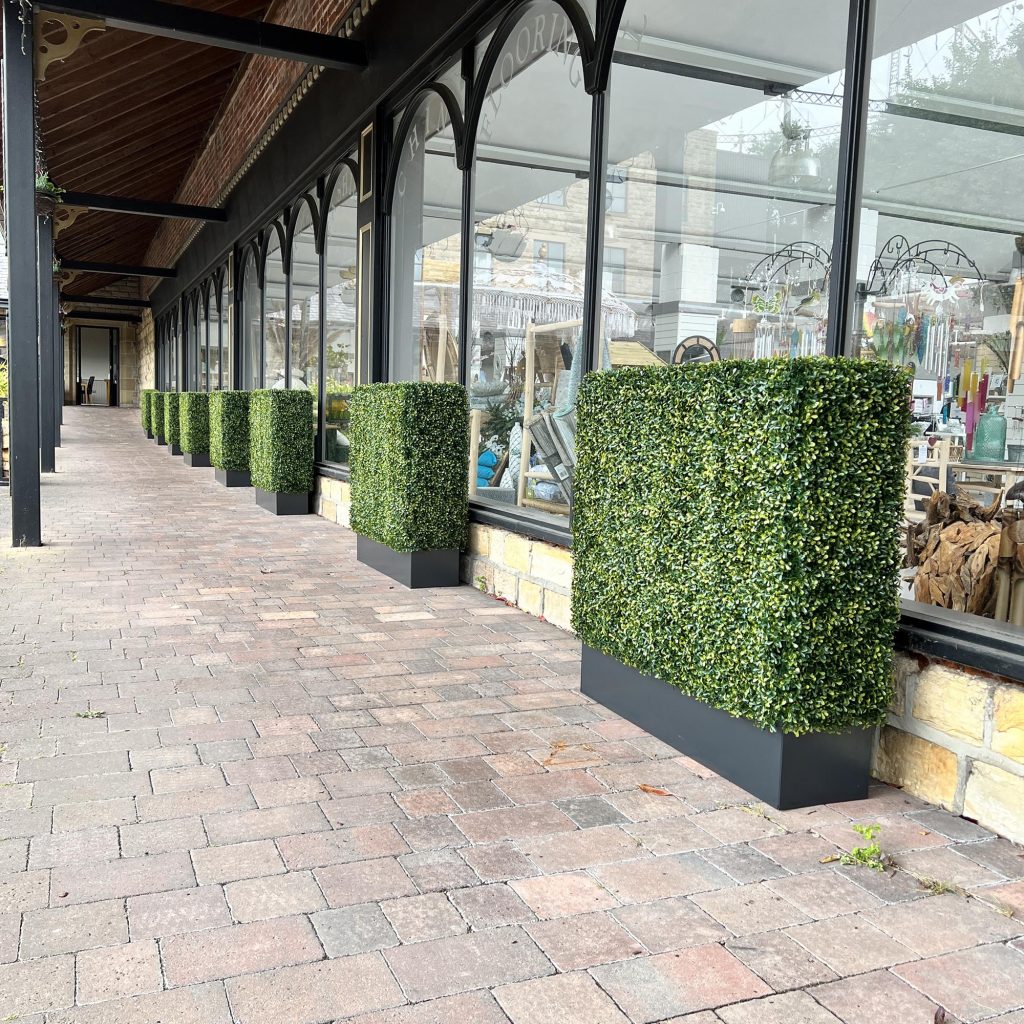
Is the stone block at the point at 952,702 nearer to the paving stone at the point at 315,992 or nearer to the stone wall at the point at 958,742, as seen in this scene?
the stone wall at the point at 958,742

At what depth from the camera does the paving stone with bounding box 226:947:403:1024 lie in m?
1.58

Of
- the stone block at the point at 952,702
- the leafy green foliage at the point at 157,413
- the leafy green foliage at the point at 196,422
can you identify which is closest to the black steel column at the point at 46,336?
the leafy green foliage at the point at 196,422

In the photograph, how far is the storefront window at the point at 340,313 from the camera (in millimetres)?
7863

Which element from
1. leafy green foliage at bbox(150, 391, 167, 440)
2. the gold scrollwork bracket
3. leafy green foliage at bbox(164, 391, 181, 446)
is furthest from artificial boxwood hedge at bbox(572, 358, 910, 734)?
leafy green foliage at bbox(150, 391, 167, 440)

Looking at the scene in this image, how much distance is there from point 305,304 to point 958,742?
321 inches

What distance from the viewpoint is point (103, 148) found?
1179cm

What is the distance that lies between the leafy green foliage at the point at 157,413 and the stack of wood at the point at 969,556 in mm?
15912

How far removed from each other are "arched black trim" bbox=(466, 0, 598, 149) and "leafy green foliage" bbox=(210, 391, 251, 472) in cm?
565

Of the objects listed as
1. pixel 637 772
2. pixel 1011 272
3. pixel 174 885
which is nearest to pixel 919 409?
pixel 1011 272

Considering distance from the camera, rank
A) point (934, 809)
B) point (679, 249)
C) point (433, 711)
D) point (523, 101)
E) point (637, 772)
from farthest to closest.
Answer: point (523, 101) → point (679, 249) → point (433, 711) → point (637, 772) → point (934, 809)

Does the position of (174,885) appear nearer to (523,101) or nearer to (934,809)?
(934,809)

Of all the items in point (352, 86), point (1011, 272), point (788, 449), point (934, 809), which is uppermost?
point (352, 86)

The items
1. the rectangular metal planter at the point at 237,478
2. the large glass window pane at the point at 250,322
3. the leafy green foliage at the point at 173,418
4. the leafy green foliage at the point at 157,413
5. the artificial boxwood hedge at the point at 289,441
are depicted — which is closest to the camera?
the artificial boxwood hedge at the point at 289,441

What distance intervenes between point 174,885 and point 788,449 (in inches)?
69.7
